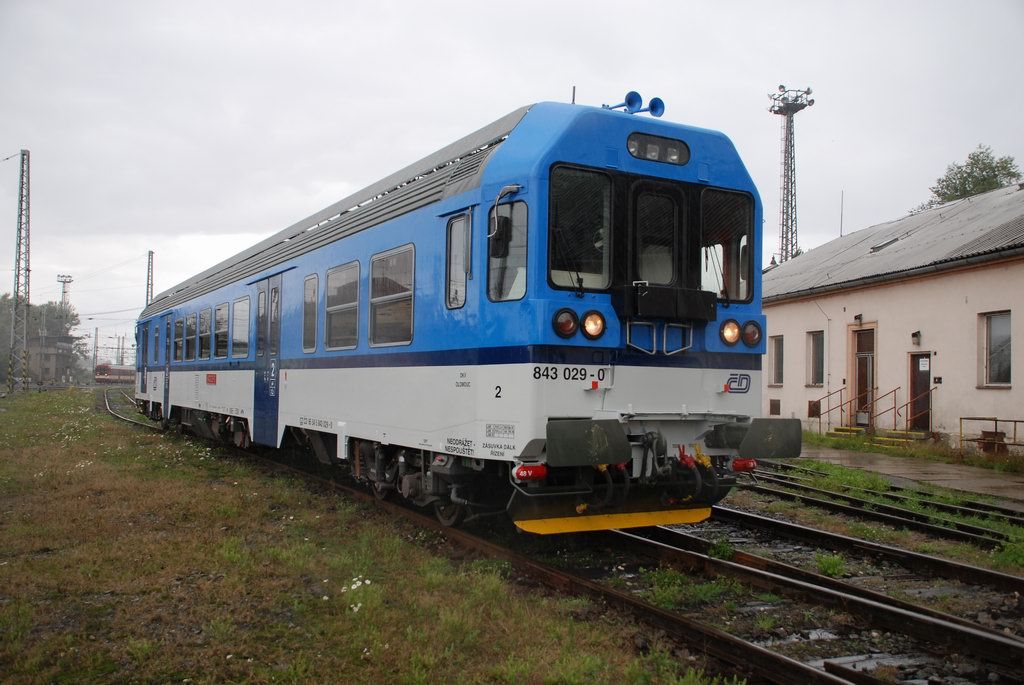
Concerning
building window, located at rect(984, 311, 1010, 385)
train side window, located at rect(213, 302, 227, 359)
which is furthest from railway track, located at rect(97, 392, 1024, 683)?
building window, located at rect(984, 311, 1010, 385)

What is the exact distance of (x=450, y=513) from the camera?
25.3 feet

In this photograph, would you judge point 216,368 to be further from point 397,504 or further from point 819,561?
point 819,561

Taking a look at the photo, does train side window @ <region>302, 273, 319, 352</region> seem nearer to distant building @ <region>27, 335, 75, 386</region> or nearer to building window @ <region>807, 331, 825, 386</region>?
building window @ <region>807, 331, 825, 386</region>

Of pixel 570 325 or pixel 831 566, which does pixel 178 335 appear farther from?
pixel 831 566

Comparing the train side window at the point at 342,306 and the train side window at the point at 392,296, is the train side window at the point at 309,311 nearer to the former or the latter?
the train side window at the point at 342,306

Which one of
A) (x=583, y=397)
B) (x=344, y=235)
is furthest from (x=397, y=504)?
(x=583, y=397)

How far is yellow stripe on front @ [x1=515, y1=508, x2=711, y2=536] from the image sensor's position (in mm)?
6117

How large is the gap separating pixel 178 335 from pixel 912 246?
713 inches

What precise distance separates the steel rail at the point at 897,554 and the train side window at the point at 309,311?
5.11 metres

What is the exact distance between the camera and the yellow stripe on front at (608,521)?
612cm

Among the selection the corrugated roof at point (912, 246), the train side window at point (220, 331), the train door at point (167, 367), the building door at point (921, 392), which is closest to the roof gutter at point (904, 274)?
the corrugated roof at point (912, 246)

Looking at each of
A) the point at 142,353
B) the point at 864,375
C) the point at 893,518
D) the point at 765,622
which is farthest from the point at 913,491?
the point at 142,353

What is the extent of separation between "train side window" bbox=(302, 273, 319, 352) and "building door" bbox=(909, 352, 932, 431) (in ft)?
47.5

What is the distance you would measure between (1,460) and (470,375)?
1004 centimetres
